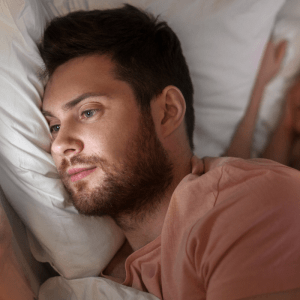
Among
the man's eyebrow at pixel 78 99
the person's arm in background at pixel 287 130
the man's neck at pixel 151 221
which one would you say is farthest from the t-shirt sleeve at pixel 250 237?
the man's eyebrow at pixel 78 99

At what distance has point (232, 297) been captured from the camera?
557mm

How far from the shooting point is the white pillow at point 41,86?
79 cm

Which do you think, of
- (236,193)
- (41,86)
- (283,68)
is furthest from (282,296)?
(41,86)

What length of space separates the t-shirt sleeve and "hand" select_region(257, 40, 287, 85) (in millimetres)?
451

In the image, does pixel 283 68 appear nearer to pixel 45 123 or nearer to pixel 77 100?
pixel 77 100

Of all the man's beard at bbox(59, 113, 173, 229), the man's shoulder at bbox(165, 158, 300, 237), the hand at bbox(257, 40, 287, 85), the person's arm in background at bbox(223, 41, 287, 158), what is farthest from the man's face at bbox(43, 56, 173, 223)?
the hand at bbox(257, 40, 287, 85)

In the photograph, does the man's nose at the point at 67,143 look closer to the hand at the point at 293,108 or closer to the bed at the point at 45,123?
the bed at the point at 45,123

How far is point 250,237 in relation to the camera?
592 millimetres

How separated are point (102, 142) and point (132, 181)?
145mm

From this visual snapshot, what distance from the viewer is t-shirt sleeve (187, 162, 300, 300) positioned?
21.9 inches

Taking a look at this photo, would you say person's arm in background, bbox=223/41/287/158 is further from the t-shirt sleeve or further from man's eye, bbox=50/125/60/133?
man's eye, bbox=50/125/60/133

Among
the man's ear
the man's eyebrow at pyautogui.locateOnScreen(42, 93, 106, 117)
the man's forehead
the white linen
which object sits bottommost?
the white linen

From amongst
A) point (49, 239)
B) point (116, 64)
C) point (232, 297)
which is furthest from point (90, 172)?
point (232, 297)

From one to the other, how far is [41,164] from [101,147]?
0.67 ft
